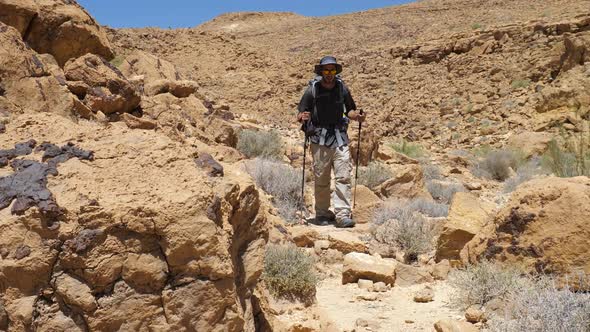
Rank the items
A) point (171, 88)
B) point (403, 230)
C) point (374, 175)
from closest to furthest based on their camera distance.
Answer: point (403, 230) < point (171, 88) < point (374, 175)

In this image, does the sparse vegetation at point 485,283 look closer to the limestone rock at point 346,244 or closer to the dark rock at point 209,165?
the limestone rock at point 346,244

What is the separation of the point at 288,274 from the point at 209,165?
4.65 feet

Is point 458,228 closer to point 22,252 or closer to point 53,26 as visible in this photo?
point 22,252

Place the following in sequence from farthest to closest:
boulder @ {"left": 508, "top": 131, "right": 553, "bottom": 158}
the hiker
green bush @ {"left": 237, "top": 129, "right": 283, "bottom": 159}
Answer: boulder @ {"left": 508, "top": 131, "right": 553, "bottom": 158}
green bush @ {"left": 237, "top": 129, "right": 283, "bottom": 159}
the hiker

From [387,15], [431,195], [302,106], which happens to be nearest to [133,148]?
[302,106]

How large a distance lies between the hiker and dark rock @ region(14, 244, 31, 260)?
4.34m

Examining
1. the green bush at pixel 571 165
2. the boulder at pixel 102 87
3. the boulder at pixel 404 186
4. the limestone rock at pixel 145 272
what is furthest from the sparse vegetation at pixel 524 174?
the limestone rock at pixel 145 272

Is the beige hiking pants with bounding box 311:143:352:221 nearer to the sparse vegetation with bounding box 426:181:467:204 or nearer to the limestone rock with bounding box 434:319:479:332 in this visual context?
the sparse vegetation with bounding box 426:181:467:204

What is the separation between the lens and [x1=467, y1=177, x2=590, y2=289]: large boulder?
3.75m

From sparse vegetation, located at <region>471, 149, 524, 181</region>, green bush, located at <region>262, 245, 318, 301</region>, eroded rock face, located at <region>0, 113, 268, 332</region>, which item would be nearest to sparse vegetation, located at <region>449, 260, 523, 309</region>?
green bush, located at <region>262, 245, 318, 301</region>

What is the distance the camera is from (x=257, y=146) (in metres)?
9.09

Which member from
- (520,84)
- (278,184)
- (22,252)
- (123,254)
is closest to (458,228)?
(278,184)

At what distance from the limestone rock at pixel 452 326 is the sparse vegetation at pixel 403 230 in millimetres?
1840

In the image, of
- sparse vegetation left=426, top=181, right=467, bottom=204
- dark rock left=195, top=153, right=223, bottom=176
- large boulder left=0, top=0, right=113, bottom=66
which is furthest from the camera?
sparse vegetation left=426, top=181, right=467, bottom=204
